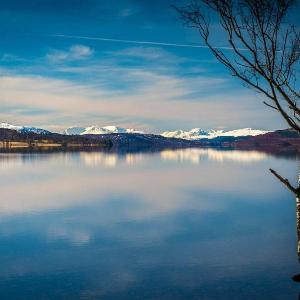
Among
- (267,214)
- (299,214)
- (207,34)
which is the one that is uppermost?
(207,34)

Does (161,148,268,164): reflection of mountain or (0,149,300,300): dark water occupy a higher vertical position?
(161,148,268,164): reflection of mountain

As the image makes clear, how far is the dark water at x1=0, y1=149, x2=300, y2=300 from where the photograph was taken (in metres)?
11.5

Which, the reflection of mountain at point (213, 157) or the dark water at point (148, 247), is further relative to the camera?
the reflection of mountain at point (213, 157)

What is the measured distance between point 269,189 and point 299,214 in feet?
93.6

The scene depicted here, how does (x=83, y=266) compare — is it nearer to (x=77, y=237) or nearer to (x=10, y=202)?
(x=77, y=237)

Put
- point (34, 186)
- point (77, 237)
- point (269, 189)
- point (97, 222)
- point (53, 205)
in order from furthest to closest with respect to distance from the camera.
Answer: point (34, 186)
point (269, 189)
point (53, 205)
point (97, 222)
point (77, 237)

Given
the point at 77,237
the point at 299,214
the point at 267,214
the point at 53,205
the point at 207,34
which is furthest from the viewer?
the point at 53,205

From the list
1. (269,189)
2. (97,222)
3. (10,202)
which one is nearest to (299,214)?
(97,222)

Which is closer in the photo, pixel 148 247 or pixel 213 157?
pixel 148 247

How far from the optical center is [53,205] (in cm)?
2748

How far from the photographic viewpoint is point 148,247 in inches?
628

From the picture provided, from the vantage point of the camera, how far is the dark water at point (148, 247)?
1152 centimetres

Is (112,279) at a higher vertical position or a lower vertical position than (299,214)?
lower

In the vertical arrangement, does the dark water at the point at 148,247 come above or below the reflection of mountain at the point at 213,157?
below
